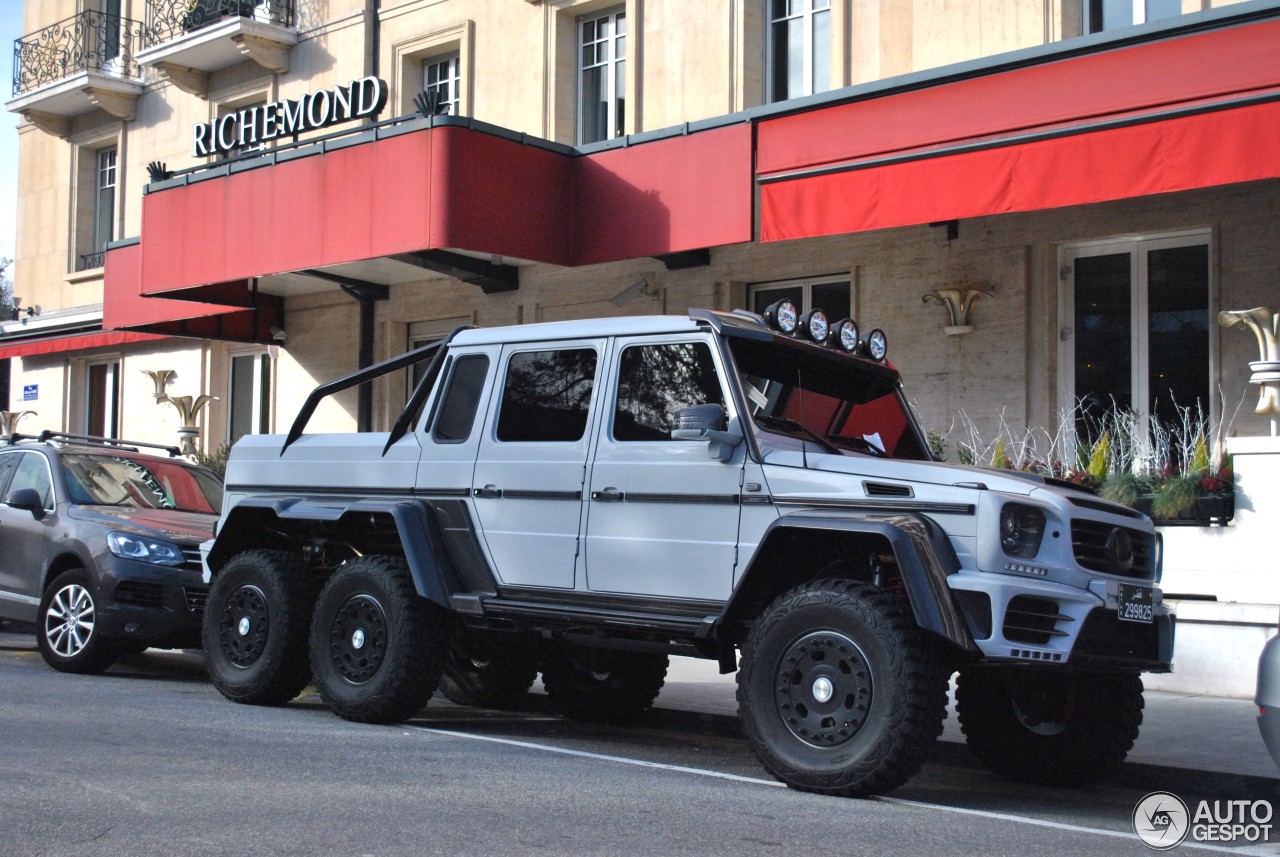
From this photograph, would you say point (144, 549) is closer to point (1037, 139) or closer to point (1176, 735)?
point (1176, 735)

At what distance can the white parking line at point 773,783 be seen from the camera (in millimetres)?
5738

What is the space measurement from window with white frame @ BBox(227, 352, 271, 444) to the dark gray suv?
9.60 meters

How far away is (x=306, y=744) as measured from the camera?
23.0ft

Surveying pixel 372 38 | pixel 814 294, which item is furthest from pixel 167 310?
pixel 814 294

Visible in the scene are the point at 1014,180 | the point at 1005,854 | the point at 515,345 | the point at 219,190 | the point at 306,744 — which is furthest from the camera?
the point at 219,190

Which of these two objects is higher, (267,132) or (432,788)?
(267,132)

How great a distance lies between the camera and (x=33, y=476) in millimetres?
11250

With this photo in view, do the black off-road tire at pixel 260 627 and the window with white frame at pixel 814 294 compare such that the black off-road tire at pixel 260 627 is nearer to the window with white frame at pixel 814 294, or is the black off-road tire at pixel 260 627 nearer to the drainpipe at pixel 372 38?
the window with white frame at pixel 814 294

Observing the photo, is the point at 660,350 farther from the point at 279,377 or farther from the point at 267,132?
the point at 279,377

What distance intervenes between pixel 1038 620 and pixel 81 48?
22935 mm

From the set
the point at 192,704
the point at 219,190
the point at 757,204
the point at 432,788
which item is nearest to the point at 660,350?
the point at 432,788

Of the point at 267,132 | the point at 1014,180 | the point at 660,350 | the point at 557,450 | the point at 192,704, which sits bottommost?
the point at 192,704

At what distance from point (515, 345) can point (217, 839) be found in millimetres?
3676

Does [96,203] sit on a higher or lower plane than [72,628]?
higher
